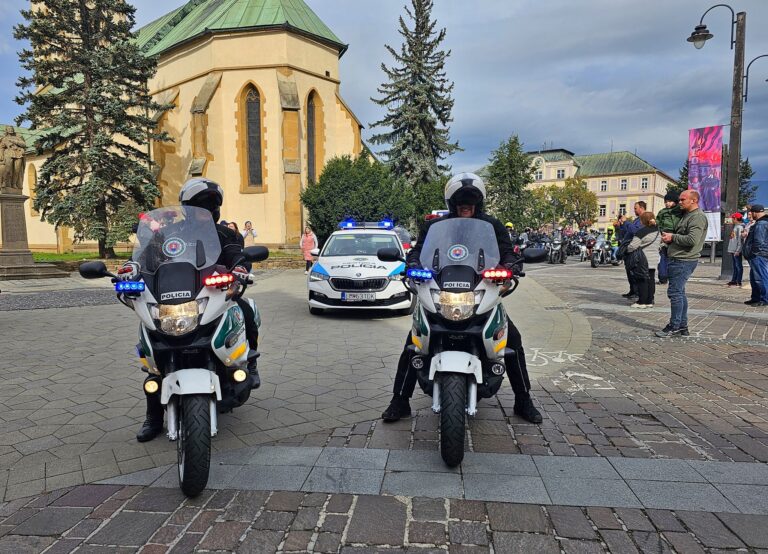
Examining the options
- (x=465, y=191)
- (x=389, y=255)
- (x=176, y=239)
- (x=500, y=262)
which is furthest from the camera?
(x=389, y=255)

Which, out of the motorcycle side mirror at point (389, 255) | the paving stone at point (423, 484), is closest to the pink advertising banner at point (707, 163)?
the motorcycle side mirror at point (389, 255)

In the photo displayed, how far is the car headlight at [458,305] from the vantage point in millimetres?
3205

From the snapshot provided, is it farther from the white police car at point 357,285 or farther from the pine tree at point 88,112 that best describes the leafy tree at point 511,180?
the white police car at point 357,285

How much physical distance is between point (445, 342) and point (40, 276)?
17.7 m

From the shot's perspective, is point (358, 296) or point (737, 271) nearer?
point (358, 296)

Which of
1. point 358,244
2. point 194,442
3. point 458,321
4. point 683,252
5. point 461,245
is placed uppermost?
point 461,245

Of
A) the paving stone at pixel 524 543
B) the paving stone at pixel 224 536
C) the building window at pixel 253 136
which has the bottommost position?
the paving stone at pixel 224 536

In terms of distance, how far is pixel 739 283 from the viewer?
41.0 feet

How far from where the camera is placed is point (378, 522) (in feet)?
8.51

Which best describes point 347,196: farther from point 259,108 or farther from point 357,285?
point 357,285

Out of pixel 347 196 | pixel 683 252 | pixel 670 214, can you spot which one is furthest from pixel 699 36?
pixel 347 196

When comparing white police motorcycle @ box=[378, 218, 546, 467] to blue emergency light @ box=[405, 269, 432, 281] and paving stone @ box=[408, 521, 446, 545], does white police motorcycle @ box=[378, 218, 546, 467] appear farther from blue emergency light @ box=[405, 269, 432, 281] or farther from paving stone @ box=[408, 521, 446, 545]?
paving stone @ box=[408, 521, 446, 545]

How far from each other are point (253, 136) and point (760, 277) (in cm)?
2324

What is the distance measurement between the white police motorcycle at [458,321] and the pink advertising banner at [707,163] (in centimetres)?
1520
